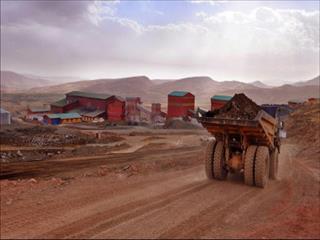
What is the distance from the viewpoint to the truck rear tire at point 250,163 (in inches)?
455

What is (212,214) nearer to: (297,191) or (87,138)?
(297,191)

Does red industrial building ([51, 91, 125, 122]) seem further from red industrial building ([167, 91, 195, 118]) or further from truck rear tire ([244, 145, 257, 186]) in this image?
truck rear tire ([244, 145, 257, 186])

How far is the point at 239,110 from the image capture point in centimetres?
1155

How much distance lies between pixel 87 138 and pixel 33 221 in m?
25.6

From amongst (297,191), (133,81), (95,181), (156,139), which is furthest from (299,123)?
(133,81)

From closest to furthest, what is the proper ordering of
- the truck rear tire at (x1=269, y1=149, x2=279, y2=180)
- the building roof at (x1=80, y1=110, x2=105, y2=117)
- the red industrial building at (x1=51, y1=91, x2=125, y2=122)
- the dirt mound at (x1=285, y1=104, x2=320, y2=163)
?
the truck rear tire at (x1=269, y1=149, x2=279, y2=180), the dirt mound at (x1=285, y1=104, x2=320, y2=163), the red industrial building at (x1=51, y1=91, x2=125, y2=122), the building roof at (x1=80, y1=110, x2=105, y2=117)

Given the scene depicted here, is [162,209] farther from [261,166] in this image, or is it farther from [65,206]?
[261,166]

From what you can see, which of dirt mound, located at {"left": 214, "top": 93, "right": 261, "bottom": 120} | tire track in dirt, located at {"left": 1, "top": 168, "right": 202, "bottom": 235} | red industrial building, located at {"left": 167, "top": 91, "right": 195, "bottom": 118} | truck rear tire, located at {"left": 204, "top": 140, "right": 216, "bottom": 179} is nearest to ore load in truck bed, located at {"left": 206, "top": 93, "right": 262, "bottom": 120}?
dirt mound, located at {"left": 214, "top": 93, "right": 261, "bottom": 120}

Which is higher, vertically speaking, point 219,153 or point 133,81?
point 133,81

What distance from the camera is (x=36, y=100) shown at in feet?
407

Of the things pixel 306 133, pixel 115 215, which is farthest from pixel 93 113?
pixel 115 215

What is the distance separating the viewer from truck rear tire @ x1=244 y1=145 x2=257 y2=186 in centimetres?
1156

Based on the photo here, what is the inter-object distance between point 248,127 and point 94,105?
169 ft

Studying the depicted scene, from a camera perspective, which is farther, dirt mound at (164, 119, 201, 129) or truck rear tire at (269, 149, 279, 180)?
dirt mound at (164, 119, 201, 129)
